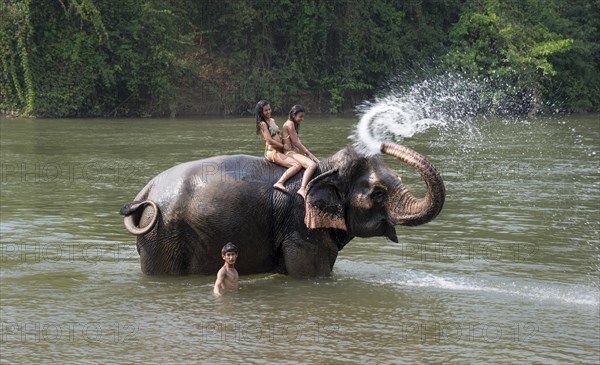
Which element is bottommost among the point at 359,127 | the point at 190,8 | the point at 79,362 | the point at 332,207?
the point at 79,362

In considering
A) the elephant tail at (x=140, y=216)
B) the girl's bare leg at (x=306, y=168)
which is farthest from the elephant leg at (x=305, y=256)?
the elephant tail at (x=140, y=216)

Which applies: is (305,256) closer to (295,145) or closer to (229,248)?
(229,248)

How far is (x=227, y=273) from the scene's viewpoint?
9750mm

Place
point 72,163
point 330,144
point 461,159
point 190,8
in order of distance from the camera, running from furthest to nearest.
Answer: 1. point 190,8
2. point 330,144
3. point 461,159
4. point 72,163

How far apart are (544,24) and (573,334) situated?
37.3m

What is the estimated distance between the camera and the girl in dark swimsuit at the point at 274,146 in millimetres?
10141

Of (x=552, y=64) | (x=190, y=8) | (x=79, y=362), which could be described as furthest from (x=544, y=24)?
(x=79, y=362)

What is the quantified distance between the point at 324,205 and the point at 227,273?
42.5 inches

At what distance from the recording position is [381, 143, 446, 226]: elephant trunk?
9242 mm

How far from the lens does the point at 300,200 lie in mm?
10078

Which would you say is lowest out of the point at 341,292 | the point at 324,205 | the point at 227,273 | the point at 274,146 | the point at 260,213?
the point at 341,292

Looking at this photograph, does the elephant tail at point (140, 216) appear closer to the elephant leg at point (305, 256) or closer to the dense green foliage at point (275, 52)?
the elephant leg at point (305, 256)

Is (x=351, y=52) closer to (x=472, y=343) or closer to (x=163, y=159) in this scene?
(x=163, y=159)

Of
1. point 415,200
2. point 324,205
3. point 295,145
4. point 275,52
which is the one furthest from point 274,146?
point 275,52
